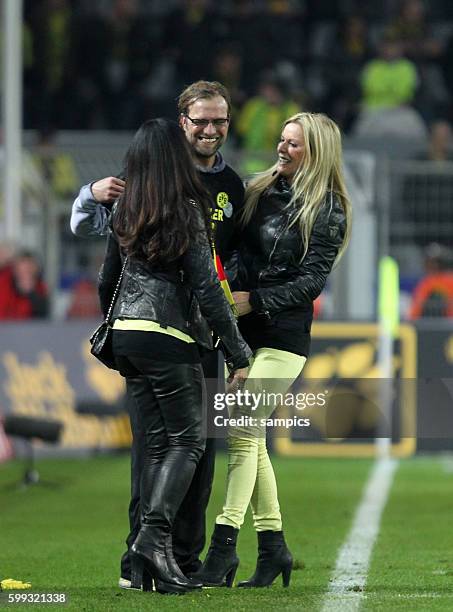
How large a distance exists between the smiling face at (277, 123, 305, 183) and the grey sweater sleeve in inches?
31.6

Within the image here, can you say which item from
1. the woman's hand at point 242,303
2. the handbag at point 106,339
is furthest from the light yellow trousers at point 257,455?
the handbag at point 106,339

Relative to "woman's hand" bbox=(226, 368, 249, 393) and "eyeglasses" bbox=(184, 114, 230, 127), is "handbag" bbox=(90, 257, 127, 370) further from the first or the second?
"eyeglasses" bbox=(184, 114, 230, 127)

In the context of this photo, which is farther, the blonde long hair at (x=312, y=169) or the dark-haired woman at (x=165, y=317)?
the blonde long hair at (x=312, y=169)

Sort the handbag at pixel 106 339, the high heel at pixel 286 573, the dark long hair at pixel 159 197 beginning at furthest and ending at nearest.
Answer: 1. the high heel at pixel 286 573
2. the handbag at pixel 106 339
3. the dark long hair at pixel 159 197

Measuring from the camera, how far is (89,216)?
6.41 metres

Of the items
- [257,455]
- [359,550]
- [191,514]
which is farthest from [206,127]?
[359,550]

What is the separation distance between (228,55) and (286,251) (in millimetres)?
13527

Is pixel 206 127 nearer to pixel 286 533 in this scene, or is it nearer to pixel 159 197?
pixel 159 197

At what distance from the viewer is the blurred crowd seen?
19.8 metres

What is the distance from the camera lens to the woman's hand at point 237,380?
611 centimetres

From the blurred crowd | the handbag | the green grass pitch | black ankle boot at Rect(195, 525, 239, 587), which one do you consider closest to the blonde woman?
black ankle boot at Rect(195, 525, 239, 587)

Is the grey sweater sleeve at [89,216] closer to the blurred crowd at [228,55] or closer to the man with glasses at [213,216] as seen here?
the man with glasses at [213,216]

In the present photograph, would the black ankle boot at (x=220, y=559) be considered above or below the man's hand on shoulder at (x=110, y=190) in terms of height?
below

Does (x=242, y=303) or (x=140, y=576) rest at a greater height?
(x=242, y=303)
